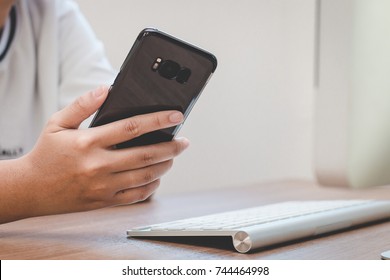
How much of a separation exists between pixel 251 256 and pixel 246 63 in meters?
1.53

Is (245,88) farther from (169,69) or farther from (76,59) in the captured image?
(169,69)

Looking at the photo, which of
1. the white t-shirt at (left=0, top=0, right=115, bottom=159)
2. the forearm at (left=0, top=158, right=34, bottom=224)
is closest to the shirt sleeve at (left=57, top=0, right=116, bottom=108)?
the white t-shirt at (left=0, top=0, right=115, bottom=159)

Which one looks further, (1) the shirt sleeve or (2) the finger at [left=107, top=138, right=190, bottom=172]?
(1) the shirt sleeve

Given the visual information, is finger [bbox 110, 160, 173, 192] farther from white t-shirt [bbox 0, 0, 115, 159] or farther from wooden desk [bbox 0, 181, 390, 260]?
white t-shirt [bbox 0, 0, 115, 159]

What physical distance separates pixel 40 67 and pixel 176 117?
2.39 feet

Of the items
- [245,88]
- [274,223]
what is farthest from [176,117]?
[245,88]

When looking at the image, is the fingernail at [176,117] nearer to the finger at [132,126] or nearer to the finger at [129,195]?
the finger at [132,126]

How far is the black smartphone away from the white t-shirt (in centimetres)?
65

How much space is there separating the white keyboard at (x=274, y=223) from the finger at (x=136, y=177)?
6cm

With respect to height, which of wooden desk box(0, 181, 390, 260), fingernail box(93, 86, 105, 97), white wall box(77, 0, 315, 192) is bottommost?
wooden desk box(0, 181, 390, 260)

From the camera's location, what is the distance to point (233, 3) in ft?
6.55

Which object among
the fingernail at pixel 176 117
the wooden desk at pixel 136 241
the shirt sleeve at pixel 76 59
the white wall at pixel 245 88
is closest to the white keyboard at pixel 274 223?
the wooden desk at pixel 136 241

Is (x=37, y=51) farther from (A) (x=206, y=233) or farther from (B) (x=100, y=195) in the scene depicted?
(A) (x=206, y=233)

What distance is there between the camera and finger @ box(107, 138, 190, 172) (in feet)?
2.21
